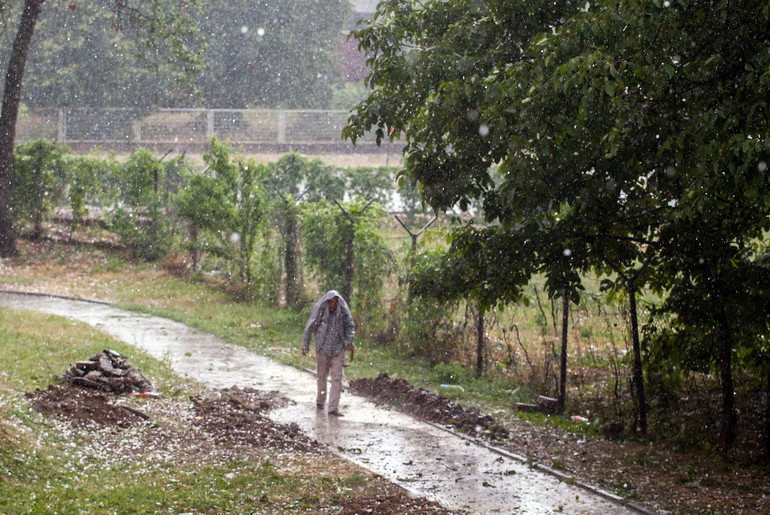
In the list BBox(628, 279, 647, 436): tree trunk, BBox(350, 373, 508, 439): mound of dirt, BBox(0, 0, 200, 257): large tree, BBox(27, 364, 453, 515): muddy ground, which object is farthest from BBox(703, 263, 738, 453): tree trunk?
BBox(0, 0, 200, 257): large tree

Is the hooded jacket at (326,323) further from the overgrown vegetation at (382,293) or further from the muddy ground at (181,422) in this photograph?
the overgrown vegetation at (382,293)

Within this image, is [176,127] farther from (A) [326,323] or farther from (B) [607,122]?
(B) [607,122]

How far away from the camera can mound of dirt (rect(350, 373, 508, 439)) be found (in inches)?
360

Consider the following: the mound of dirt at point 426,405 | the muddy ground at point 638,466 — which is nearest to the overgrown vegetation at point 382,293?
the muddy ground at point 638,466

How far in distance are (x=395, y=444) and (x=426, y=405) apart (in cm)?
141

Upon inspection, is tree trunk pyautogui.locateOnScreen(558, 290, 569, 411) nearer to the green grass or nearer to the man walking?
the man walking

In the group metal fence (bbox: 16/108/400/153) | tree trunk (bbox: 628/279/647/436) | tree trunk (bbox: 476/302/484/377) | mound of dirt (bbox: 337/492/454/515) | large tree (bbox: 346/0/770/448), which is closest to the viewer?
large tree (bbox: 346/0/770/448)

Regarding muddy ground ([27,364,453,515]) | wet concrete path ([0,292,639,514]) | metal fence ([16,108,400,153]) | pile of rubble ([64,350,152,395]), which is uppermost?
metal fence ([16,108,400,153])

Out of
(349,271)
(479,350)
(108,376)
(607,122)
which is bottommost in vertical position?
(108,376)

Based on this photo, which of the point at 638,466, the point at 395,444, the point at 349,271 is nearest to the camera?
the point at 638,466

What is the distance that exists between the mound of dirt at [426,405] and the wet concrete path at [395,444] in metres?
0.21

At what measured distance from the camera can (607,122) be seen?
696cm

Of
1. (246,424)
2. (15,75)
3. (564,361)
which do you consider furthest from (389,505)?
(15,75)

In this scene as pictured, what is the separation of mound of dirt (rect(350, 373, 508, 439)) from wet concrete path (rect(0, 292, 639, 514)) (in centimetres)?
21
